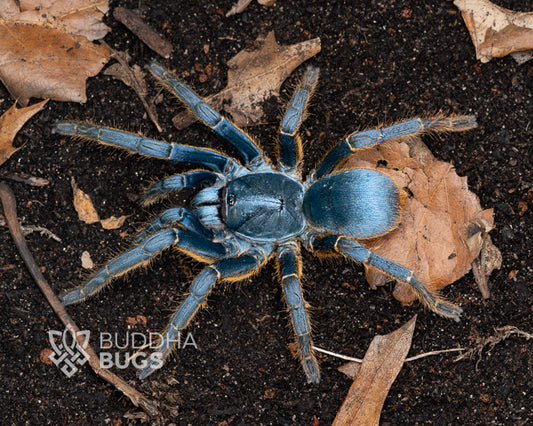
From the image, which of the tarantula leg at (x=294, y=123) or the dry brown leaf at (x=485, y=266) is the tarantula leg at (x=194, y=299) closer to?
the tarantula leg at (x=294, y=123)

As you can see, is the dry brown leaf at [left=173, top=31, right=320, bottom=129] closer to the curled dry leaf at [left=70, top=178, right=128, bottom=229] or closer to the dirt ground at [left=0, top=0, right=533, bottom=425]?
the dirt ground at [left=0, top=0, right=533, bottom=425]

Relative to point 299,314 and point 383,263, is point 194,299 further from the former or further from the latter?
point 383,263

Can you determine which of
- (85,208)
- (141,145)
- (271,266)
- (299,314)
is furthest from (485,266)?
(85,208)

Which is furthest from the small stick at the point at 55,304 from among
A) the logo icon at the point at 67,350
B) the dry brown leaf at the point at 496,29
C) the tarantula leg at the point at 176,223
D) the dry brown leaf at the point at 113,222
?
the dry brown leaf at the point at 496,29

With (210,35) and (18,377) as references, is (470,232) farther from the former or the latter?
(18,377)

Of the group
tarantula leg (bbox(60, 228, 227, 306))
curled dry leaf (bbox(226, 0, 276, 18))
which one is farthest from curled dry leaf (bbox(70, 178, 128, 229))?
curled dry leaf (bbox(226, 0, 276, 18))

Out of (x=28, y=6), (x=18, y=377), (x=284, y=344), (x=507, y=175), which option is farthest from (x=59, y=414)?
(x=507, y=175)

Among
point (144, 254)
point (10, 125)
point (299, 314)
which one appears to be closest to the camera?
point (144, 254)
